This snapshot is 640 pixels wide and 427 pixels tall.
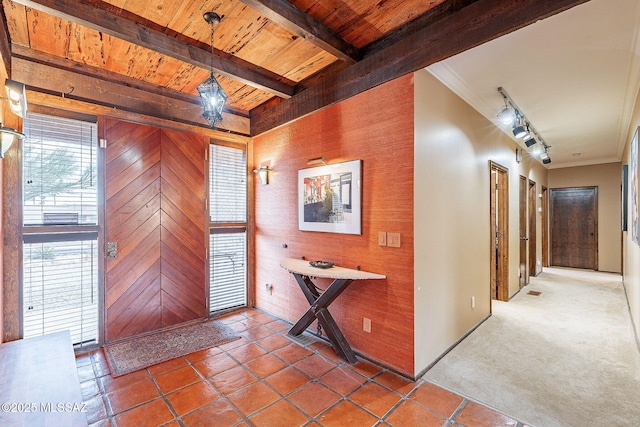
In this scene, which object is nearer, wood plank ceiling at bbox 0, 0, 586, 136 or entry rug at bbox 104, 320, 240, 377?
wood plank ceiling at bbox 0, 0, 586, 136

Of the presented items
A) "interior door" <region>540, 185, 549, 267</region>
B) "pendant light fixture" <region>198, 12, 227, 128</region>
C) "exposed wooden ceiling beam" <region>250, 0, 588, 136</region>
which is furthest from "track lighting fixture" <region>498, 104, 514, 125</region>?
"interior door" <region>540, 185, 549, 267</region>

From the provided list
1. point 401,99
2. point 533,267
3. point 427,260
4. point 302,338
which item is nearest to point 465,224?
point 427,260

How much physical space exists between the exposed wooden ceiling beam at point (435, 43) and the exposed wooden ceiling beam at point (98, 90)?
1.62m

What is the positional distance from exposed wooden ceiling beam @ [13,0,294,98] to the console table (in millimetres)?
2061

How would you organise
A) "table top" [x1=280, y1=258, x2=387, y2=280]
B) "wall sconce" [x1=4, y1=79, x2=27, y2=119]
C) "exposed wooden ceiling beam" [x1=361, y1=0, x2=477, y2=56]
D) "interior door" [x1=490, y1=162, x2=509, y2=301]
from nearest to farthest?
"wall sconce" [x1=4, y1=79, x2=27, y2=119] < "exposed wooden ceiling beam" [x1=361, y1=0, x2=477, y2=56] < "table top" [x1=280, y1=258, x2=387, y2=280] < "interior door" [x1=490, y1=162, x2=509, y2=301]

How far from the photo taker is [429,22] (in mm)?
2281

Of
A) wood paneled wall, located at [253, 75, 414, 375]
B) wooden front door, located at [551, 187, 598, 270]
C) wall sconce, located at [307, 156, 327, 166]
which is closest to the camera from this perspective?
wood paneled wall, located at [253, 75, 414, 375]

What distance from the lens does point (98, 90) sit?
10.0 feet

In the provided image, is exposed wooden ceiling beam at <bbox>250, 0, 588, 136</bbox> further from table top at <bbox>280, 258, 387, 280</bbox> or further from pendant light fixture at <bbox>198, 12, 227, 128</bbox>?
table top at <bbox>280, 258, 387, 280</bbox>

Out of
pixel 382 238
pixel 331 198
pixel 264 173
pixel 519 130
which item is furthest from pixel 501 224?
pixel 264 173

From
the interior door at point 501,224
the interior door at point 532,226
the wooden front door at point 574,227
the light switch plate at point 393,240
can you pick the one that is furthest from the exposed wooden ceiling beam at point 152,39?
the wooden front door at point 574,227

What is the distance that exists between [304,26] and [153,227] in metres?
2.72

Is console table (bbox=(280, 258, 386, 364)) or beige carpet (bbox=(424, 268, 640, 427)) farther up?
console table (bbox=(280, 258, 386, 364))

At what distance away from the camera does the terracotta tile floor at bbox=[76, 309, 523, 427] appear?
77.3 inches
